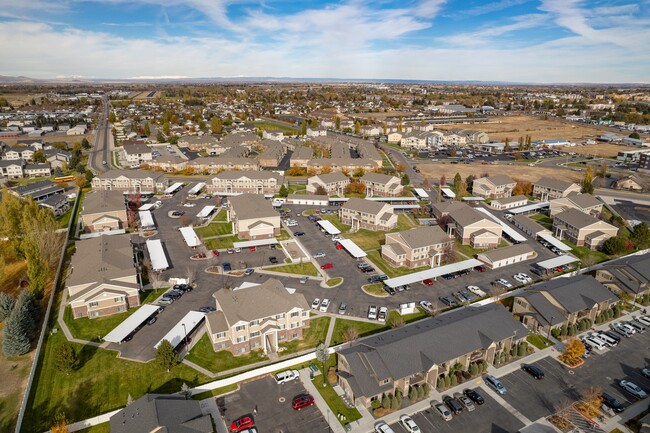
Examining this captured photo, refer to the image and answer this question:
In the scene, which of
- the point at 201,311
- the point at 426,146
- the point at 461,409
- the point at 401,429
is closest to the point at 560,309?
the point at 461,409

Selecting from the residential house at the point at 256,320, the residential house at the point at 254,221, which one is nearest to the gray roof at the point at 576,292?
the residential house at the point at 256,320

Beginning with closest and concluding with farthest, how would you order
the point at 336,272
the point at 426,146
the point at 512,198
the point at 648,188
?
the point at 336,272 < the point at 512,198 < the point at 648,188 < the point at 426,146

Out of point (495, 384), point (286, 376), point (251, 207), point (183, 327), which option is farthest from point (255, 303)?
point (251, 207)

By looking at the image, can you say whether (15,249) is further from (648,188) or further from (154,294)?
(648,188)

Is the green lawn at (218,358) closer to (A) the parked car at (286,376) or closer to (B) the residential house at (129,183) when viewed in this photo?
(A) the parked car at (286,376)

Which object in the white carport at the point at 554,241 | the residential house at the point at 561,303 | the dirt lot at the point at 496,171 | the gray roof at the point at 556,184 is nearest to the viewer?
the residential house at the point at 561,303

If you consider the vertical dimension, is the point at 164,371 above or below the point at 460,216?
below
